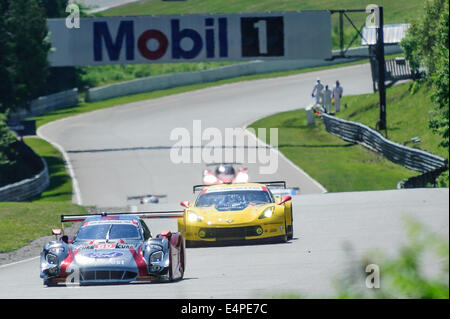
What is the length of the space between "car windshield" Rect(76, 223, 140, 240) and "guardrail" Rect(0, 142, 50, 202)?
55.6 feet

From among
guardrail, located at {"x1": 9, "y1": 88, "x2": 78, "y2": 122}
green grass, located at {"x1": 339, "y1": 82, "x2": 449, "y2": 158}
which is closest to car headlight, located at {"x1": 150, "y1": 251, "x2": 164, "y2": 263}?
green grass, located at {"x1": 339, "y1": 82, "x2": 449, "y2": 158}

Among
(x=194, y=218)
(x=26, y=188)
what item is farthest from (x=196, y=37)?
(x=194, y=218)

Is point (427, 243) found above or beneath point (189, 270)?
above

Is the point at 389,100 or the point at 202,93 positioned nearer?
the point at 389,100

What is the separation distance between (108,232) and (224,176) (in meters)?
15.4

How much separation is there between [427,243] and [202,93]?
59.0 meters

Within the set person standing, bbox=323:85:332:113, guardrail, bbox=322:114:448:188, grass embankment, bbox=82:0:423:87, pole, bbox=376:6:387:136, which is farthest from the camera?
person standing, bbox=323:85:332:113

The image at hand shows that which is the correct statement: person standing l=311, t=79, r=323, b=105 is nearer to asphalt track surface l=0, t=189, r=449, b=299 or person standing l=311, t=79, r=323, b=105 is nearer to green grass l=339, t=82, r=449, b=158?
green grass l=339, t=82, r=449, b=158

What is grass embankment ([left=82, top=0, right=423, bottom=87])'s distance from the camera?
40.3 m

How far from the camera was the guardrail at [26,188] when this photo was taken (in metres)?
29.2

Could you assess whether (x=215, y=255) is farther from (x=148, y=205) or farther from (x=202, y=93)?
(x=202, y=93)

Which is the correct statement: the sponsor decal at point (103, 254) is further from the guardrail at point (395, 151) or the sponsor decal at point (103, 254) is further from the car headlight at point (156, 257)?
the guardrail at point (395, 151)

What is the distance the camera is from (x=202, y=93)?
61.4m
